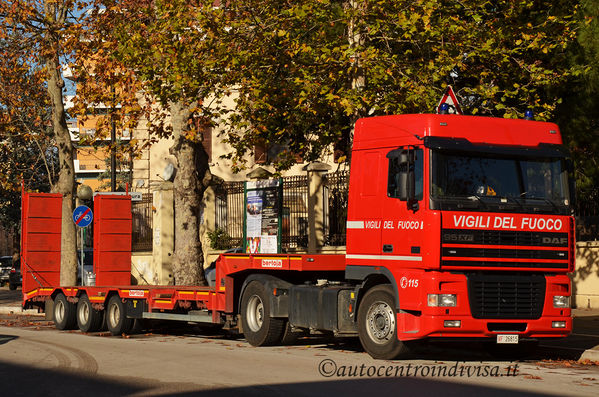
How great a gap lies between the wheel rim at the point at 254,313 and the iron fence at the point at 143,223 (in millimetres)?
18507

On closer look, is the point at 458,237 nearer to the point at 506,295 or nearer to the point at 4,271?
the point at 506,295

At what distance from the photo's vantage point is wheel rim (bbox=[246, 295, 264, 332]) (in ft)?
52.1

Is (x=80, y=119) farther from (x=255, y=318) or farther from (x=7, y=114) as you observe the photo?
(x=255, y=318)

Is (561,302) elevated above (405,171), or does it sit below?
below

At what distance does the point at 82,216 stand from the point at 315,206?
21.6 ft

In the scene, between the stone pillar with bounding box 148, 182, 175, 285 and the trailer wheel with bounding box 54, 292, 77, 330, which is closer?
the trailer wheel with bounding box 54, 292, 77, 330

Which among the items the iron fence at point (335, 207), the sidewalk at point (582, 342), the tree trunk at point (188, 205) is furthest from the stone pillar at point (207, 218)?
the sidewalk at point (582, 342)

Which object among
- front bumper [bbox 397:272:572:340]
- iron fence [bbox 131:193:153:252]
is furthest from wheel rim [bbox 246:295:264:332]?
iron fence [bbox 131:193:153:252]

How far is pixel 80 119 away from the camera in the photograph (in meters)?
28.0

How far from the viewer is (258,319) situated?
15.9 metres

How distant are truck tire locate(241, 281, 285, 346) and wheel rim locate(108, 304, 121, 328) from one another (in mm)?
4316

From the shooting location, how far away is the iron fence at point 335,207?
24562mm

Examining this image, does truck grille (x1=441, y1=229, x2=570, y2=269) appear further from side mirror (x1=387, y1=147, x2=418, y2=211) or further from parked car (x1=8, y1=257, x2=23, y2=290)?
parked car (x1=8, y1=257, x2=23, y2=290)

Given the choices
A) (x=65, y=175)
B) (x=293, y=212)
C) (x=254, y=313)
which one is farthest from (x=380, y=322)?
(x=65, y=175)
